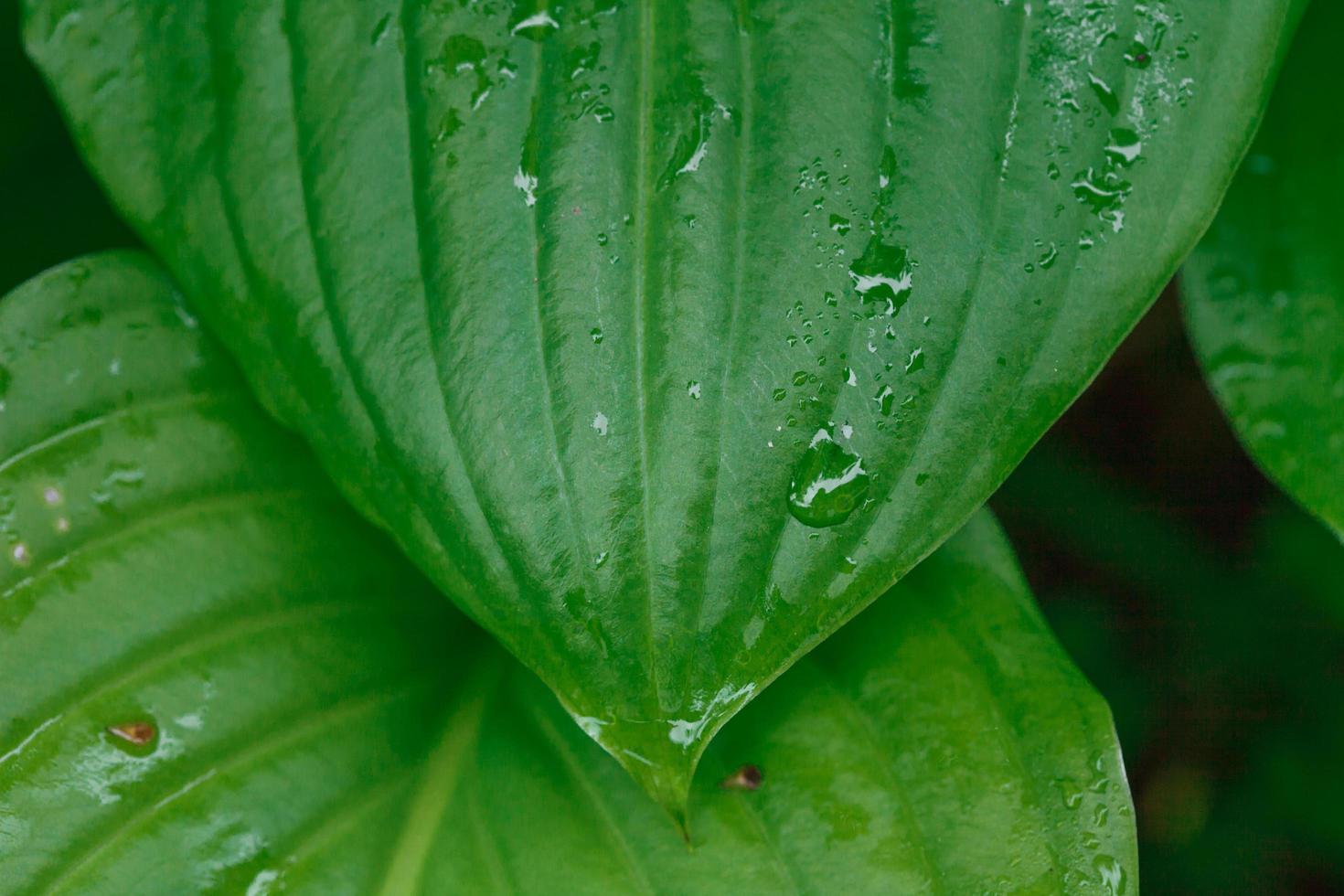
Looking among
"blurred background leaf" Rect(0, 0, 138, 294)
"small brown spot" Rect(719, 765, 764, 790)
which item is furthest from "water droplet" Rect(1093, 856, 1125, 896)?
"blurred background leaf" Rect(0, 0, 138, 294)

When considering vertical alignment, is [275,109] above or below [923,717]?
above

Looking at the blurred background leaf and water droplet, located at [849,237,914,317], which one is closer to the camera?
water droplet, located at [849,237,914,317]

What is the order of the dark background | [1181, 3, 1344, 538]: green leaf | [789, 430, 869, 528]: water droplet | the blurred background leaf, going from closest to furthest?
1. [789, 430, 869, 528]: water droplet
2. [1181, 3, 1344, 538]: green leaf
3. the blurred background leaf
4. the dark background

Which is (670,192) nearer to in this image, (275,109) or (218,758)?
(275,109)

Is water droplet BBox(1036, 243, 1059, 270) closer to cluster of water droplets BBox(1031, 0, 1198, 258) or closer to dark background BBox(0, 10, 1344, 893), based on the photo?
cluster of water droplets BBox(1031, 0, 1198, 258)

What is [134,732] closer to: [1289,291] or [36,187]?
[36,187]

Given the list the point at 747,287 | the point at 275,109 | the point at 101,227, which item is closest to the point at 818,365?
the point at 747,287

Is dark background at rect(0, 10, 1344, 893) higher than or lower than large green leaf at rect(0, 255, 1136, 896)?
lower
